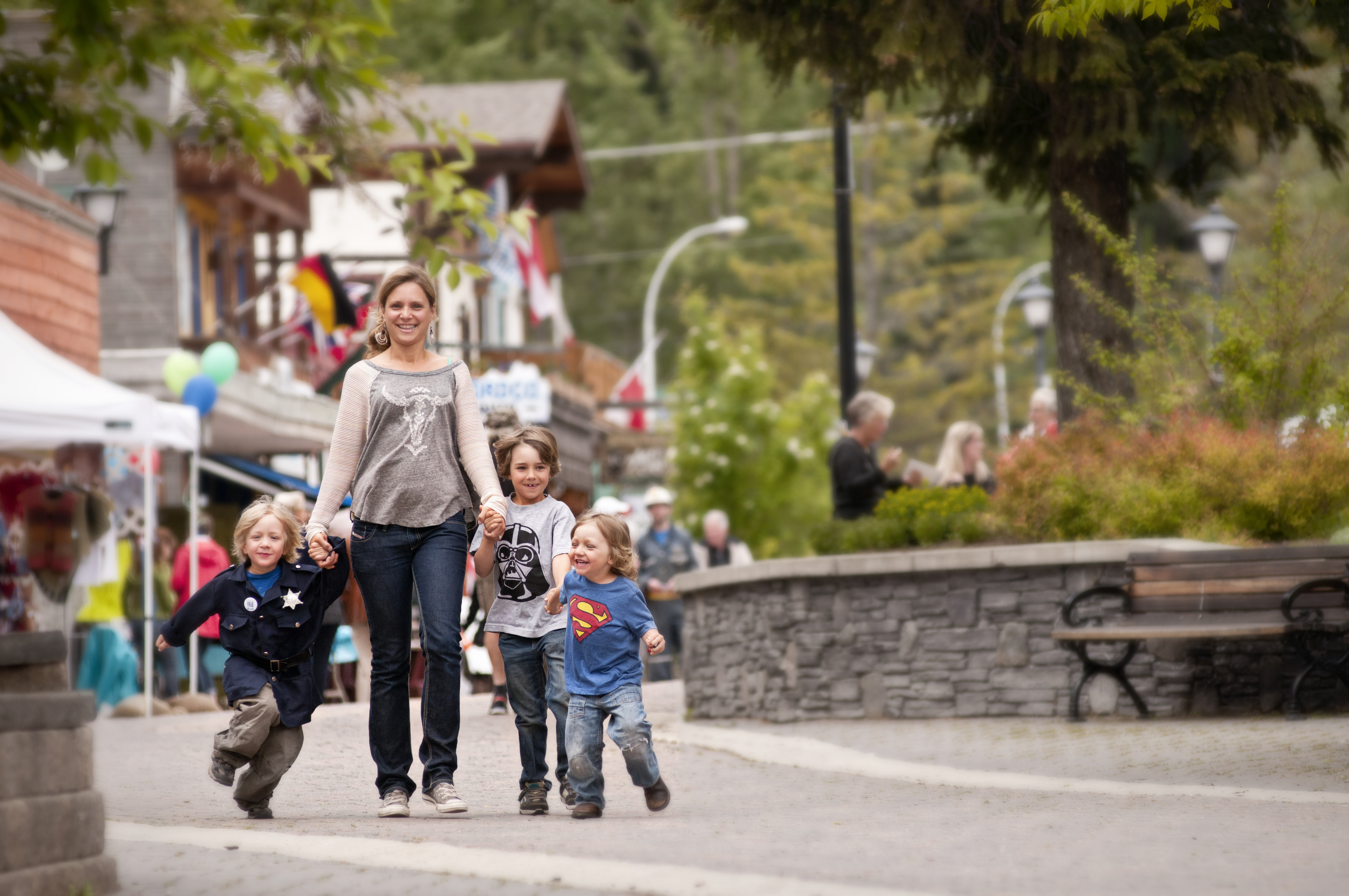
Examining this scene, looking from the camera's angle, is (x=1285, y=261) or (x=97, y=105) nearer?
(x=97, y=105)

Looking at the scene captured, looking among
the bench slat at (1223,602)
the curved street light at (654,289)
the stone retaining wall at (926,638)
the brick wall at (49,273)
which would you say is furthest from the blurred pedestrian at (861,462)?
the curved street light at (654,289)

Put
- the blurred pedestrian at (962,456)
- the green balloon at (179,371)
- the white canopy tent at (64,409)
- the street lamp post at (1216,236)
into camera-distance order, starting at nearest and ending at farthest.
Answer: the white canopy tent at (64,409)
the blurred pedestrian at (962,456)
the green balloon at (179,371)
the street lamp post at (1216,236)

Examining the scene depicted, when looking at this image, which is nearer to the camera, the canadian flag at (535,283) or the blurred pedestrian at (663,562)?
the blurred pedestrian at (663,562)

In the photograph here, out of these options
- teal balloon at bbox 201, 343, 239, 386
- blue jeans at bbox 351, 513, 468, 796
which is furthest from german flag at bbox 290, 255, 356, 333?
blue jeans at bbox 351, 513, 468, 796

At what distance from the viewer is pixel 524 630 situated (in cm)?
729

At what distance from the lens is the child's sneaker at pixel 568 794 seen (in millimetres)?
7254

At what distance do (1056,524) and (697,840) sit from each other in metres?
6.00

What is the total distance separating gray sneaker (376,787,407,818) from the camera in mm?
6891

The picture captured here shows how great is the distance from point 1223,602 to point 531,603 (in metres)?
4.79

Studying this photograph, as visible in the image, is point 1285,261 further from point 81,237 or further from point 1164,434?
point 81,237

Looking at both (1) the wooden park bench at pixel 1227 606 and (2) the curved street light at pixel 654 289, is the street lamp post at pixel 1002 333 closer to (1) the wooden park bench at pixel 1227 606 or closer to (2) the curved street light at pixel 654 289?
(2) the curved street light at pixel 654 289

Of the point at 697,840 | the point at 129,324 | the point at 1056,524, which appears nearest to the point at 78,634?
the point at 129,324

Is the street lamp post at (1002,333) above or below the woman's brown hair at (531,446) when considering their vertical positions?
above

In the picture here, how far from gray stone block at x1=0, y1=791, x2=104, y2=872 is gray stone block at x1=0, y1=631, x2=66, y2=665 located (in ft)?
1.29
